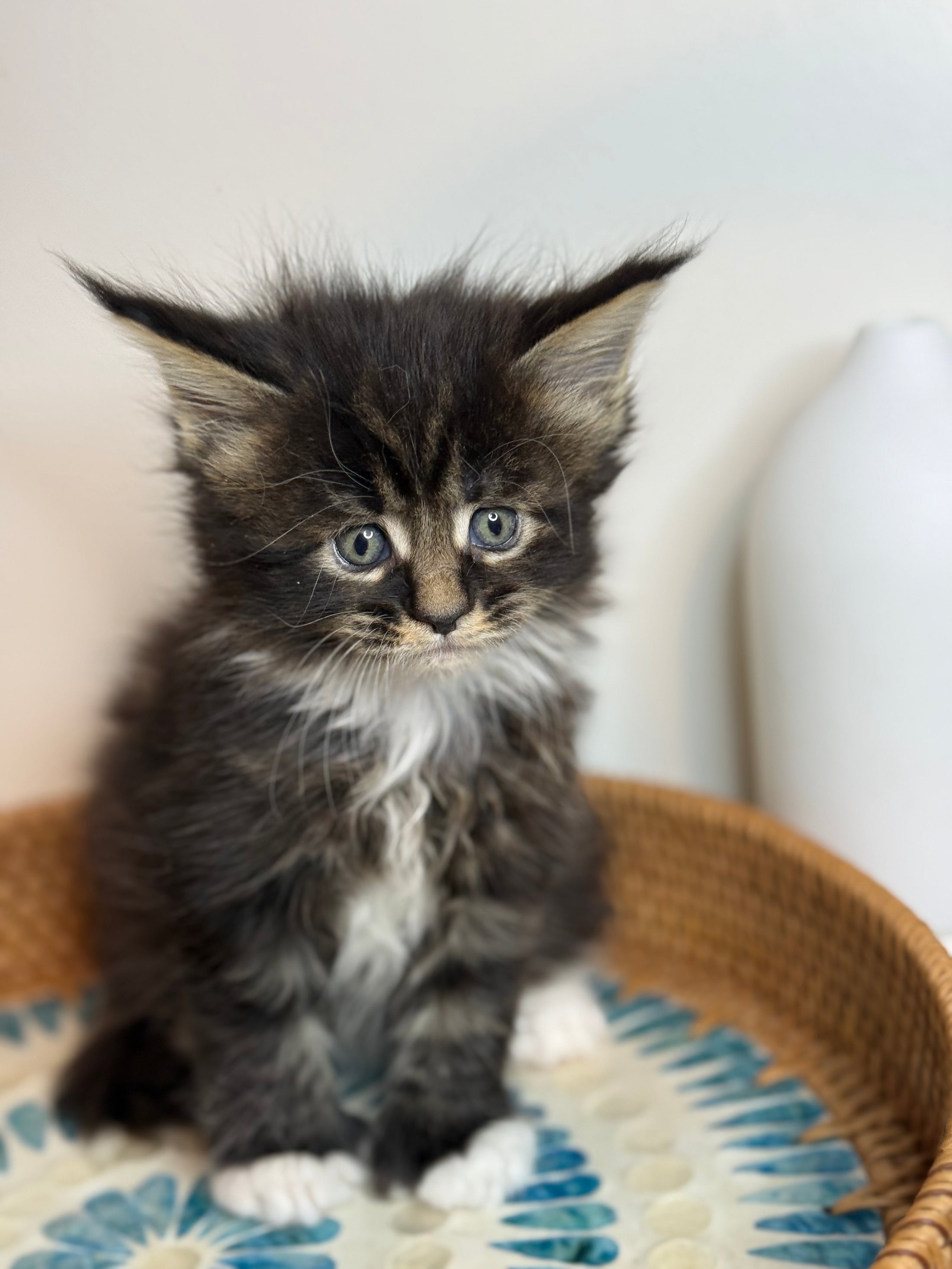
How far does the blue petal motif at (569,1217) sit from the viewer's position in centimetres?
165

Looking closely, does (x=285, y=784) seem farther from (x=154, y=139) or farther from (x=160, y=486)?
(x=154, y=139)

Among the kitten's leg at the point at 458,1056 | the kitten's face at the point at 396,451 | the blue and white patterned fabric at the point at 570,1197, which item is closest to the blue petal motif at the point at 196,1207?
the blue and white patterned fabric at the point at 570,1197

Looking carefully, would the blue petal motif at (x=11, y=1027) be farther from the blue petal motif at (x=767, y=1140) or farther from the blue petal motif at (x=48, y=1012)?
the blue petal motif at (x=767, y=1140)

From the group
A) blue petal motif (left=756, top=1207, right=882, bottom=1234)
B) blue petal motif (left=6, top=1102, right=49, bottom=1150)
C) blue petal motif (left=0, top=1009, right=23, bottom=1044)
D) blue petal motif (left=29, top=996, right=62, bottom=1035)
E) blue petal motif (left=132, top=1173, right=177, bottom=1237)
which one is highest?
blue petal motif (left=756, top=1207, right=882, bottom=1234)

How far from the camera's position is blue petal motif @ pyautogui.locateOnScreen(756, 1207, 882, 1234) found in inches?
62.3

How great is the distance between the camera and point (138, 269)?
1.54 m

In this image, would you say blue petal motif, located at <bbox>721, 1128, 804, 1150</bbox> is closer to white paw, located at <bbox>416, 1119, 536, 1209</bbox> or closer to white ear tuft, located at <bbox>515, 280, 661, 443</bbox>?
white paw, located at <bbox>416, 1119, 536, 1209</bbox>

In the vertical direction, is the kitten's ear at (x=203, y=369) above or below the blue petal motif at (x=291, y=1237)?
above

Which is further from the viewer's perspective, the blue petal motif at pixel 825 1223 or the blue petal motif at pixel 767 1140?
the blue petal motif at pixel 767 1140

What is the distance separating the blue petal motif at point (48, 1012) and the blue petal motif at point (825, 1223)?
49.7 inches

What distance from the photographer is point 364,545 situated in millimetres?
1413

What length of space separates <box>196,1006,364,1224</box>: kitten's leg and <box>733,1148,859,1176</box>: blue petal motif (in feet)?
1.83

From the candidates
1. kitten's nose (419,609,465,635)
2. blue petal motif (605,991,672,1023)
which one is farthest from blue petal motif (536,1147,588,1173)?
kitten's nose (419,609,465,635)

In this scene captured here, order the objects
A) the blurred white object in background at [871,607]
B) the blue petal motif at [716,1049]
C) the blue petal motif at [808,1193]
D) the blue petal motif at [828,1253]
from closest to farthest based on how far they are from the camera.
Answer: the blue petal motif at [828,1253]
the blue petal motif at [808,1193]
the blurred white object in background at [871,607]
the blue petal motif at [716,1049]
